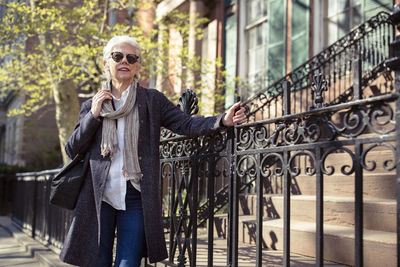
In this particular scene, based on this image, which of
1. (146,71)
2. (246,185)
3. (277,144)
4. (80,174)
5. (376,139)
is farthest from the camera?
(146,71)

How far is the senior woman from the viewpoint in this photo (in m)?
2.77

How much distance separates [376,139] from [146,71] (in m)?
8.51

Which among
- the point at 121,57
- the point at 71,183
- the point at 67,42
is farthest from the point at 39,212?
the point at 121,57

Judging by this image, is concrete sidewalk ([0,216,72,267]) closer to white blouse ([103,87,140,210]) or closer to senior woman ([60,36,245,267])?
senior woman ([60,36,245,267])

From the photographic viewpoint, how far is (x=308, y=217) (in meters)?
4.60

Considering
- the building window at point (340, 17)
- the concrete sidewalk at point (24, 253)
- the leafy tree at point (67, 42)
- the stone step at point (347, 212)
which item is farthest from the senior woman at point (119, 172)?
the building window at point (340, 17)

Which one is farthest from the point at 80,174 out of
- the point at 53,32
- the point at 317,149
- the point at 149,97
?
the point at 53,32

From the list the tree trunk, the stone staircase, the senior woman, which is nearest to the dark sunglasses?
the senior woman

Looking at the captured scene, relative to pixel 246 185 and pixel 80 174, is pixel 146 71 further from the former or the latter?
pixel 80 174

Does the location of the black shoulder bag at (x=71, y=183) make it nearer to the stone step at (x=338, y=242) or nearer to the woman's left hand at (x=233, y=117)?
the woman's left hand at (x=233, y=117)

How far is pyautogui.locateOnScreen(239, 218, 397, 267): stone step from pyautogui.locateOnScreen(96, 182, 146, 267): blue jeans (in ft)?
5.95

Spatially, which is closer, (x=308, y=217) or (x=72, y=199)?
(x=72, y=199)

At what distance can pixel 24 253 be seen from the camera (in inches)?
269

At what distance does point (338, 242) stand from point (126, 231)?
1.93 meters
